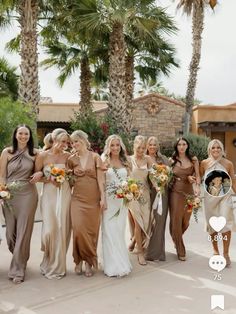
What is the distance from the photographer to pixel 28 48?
12164 millimetres

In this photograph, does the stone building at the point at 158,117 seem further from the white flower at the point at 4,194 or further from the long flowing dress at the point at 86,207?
the white flower at the point at 4,194

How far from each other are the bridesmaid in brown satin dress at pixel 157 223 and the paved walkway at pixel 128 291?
0.57 ft

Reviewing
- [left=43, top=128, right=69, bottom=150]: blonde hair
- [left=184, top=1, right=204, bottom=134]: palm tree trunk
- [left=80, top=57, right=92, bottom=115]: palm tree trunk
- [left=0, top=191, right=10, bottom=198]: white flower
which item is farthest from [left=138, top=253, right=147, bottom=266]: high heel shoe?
[left=184, top=1, right=204, bottom=134]: palm tree trunk

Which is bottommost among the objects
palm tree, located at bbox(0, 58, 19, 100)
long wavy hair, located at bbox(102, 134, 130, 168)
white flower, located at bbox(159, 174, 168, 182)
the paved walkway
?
the paved walkway

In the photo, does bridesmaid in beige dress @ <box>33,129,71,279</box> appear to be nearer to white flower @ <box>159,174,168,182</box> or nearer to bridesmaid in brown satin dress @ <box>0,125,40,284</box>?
bridesmaid in brown satin dress @ <box>0,125,40,284</box>

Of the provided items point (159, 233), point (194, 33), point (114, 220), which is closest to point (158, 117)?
point (194, 33)

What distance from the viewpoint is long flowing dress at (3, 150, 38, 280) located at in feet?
16.7

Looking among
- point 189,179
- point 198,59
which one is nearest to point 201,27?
point 198,59

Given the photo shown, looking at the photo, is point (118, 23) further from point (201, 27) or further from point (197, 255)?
point (197, 255)

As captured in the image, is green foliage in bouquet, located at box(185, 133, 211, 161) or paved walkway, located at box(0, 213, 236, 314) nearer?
paved walkway, located at box(0, 213, 236, 314)

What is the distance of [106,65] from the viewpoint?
57.4 feet

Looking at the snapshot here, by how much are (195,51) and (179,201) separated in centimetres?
1399

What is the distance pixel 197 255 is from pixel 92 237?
1.97 m

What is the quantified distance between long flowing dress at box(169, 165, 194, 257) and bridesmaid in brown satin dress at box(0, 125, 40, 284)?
2117 mm
